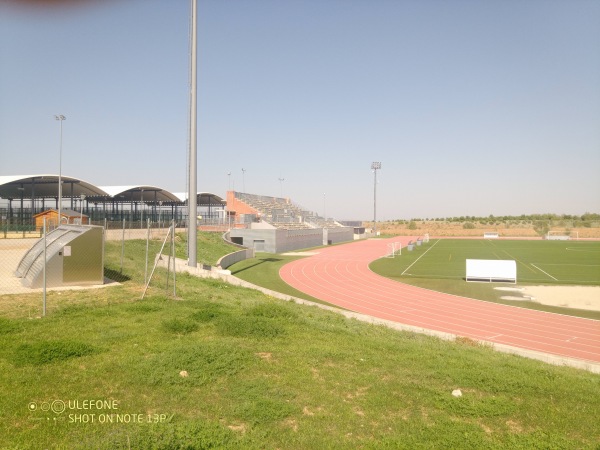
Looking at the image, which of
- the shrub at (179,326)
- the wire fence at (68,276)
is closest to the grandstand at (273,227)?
the wire fence at (68,276)

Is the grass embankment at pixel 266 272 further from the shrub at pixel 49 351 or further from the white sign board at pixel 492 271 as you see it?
the shrub at pixel 49 351

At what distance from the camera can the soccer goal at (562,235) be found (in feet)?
266

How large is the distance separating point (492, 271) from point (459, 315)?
10878 millimetres

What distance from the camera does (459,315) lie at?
771 inches

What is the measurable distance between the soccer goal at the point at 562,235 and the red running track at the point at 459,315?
64.8 metres

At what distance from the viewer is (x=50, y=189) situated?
160ft

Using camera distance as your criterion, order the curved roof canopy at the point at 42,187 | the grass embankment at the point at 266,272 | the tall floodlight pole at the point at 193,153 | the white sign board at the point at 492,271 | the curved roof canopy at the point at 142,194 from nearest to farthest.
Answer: the tall floodlight pole at the point at 193,153 → the grass embankment at the point at 266,272 → the white sign board at the point at 492,271 → the curved roof canopy at the point at 42,187 → the curved roof canopy at the point at 142,194

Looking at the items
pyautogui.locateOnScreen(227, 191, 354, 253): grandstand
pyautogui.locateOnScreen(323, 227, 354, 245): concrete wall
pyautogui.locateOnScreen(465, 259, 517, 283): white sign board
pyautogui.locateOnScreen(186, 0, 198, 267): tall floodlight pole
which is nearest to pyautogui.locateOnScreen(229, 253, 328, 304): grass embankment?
pyautogui.locateOnScreen(227, 191, 354, 253): grandstand

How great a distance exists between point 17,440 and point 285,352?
15.0ft

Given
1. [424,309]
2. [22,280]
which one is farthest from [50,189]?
[424,309]

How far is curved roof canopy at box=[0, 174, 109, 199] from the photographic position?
38.6 metres

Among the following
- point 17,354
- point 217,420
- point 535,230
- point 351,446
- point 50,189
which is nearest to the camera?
point 351,446

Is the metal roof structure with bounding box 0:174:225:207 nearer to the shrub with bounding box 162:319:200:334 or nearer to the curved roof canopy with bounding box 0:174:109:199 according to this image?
the curved roof canopy with bounding box 0:174:109:199

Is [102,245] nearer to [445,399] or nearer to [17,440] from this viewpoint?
[17,440]
